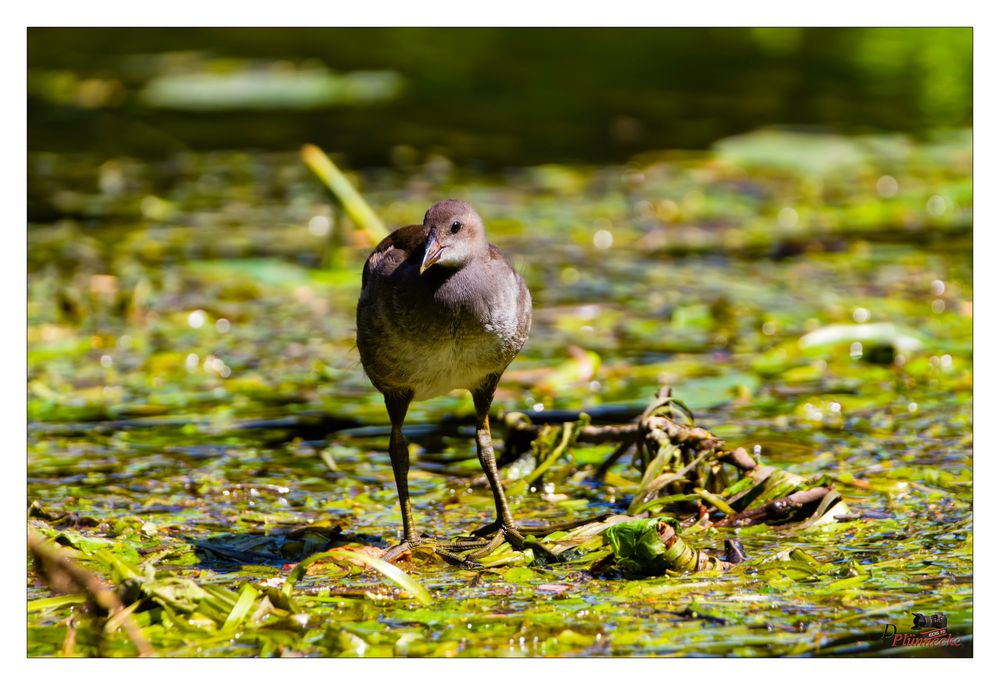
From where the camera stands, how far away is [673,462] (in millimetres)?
4859

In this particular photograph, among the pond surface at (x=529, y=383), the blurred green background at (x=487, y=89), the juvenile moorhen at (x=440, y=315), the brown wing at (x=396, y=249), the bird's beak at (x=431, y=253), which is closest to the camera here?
the pond surface at (x=529, y=383)

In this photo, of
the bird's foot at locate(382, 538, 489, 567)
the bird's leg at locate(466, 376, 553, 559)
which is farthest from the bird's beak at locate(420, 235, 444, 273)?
the bird's foot at locate(382, 538, 489, 567)

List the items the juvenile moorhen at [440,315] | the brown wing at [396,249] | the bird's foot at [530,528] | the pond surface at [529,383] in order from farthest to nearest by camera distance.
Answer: the bird's foot at [530,528] → the brown wing at [396,249] → the juvenile moorhen at [440,315] → the pond surface at [529,383]

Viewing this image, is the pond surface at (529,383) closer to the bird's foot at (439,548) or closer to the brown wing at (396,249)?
the bird's foot at (439,548)

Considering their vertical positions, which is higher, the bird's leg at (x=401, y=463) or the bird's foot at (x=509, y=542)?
the bird's leg at (x=401, y=463)

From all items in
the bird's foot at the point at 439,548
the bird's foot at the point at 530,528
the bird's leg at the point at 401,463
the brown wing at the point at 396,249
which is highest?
the brown wing at the point at 396,249

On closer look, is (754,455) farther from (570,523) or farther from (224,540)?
(224,540)

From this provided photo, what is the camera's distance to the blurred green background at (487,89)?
36.4 feet

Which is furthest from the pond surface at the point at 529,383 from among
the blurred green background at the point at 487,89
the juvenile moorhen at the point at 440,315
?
the blurred green background at the point at 487,89

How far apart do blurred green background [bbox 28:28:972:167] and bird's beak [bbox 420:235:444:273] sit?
6319mm

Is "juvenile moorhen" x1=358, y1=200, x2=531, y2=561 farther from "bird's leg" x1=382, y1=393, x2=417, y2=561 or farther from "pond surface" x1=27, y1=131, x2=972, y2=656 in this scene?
"pond surface" x1=27, y1=131, x2=972, y2=656

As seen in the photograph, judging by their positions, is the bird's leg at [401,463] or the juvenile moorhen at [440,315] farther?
the bird's leg at [401,463]

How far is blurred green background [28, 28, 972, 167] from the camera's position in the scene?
11.1 metres

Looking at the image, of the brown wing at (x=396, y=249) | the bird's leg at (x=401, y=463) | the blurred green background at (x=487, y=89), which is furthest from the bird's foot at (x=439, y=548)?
the blurred green background at (x=487, y=89)
